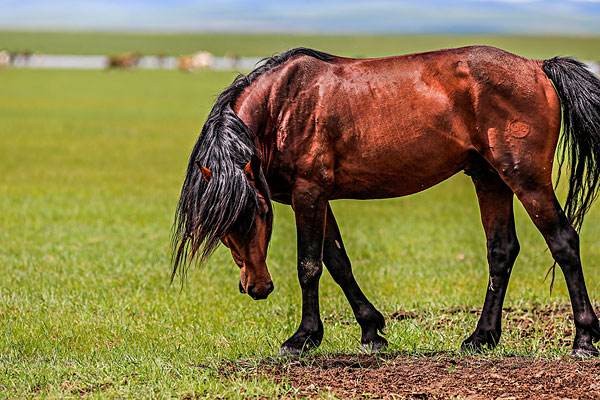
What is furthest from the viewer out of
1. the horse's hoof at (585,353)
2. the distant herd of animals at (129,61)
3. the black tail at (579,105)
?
the distant herd of animals at (129,61)

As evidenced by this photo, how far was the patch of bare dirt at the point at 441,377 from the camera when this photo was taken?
6309 mm

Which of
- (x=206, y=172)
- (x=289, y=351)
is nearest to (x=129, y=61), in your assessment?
(x=289, y=351)

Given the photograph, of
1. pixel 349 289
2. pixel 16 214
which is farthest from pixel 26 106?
pixel 349 289

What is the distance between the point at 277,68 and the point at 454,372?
2.22 m

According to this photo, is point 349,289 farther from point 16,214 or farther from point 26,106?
point 26,106

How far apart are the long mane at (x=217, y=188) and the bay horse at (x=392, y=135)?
2 centimetres

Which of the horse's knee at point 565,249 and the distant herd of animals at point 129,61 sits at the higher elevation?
the horse's knee at point 565,249

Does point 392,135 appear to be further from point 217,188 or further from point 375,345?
point 375,345

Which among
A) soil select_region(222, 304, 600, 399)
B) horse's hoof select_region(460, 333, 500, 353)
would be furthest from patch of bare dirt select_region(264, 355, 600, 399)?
horse's hoof select_region(460, 333, 500, 353)

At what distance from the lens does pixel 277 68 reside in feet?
24.5

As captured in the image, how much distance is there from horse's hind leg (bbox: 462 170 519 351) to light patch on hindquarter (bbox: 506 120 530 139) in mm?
558

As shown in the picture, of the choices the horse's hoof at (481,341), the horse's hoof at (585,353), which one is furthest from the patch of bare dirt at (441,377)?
the horse's hoof at (481,341)

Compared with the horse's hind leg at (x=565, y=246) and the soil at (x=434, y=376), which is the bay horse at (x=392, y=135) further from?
the soil at (x=434, y=376)

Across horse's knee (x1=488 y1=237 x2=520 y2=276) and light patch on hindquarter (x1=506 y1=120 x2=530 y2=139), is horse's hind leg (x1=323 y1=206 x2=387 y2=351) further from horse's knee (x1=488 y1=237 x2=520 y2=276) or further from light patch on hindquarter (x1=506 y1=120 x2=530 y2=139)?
light patch on hindquarter (x1=506 y1=120 x2=530 y2=139)
